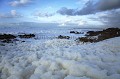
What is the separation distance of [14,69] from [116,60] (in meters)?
3.18

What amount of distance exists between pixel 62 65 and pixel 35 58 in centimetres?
153

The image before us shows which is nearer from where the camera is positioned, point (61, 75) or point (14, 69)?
point (61, 75)

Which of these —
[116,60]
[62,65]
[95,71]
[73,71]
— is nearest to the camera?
[95,71]

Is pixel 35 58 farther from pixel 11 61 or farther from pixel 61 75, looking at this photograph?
pixel 61 75

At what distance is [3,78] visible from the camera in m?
4.56

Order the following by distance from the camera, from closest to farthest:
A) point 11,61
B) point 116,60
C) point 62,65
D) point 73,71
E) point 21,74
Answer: point 73,71
point 21,74
point 62,65
point 116,60
point 11,61

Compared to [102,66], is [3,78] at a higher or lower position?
lower

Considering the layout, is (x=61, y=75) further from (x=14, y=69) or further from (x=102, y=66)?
(x=14, y=69)

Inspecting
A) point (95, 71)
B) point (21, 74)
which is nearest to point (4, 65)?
point (21, 74)

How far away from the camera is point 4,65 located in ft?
18.0

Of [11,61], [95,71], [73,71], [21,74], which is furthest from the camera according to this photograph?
[11,61]

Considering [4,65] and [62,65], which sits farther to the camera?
[4,65]

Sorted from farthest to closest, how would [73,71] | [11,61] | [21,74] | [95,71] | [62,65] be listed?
[11,61]
[62,65]
[21,74]
[73,71]
[95,71]

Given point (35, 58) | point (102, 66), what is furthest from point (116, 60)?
point (35, 58)
